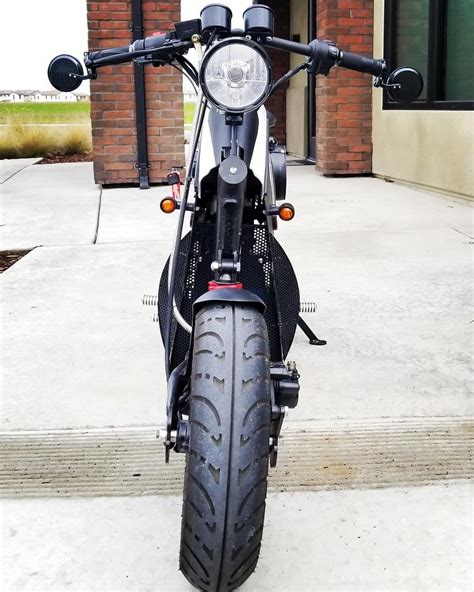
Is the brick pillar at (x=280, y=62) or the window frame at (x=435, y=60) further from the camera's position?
the brick pillar at (x=280, y=62)

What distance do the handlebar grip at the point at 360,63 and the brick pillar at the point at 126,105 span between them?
235 inches

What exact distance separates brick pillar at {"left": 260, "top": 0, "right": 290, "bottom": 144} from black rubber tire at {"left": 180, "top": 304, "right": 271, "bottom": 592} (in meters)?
11.2

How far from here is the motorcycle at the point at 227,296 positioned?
1.54 meters

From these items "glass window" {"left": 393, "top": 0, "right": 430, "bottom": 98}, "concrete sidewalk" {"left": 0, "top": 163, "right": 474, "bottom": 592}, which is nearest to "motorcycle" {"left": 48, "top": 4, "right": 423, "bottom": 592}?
"concrete sidewalk" {"left": 0, "top": 163, "right": 474, "bottom": 592}

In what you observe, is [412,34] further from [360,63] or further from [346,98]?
[360,63]

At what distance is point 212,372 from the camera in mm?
1581

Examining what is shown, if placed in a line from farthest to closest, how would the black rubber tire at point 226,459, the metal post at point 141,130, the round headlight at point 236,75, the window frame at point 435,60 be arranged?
the metal post at point 141,130 < the window frame at point 435,60 < the round headlight at point 236,75 < the black rubber tire at point 226,459

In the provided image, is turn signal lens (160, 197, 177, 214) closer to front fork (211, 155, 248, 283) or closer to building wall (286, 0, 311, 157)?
front fork (211, 155, 248, 283)

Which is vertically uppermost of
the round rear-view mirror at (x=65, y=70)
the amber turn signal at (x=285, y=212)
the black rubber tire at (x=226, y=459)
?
the round rear-view mirror at (x=65, y=70)

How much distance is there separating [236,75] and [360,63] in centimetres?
69

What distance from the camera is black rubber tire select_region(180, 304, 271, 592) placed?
152 cm

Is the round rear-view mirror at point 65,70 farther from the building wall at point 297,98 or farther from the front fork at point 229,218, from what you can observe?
the building wall at point 297,98

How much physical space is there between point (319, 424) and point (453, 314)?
1.35 meters

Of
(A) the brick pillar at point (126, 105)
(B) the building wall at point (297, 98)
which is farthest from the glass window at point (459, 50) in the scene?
(B) the building wall at point (297, 98)
